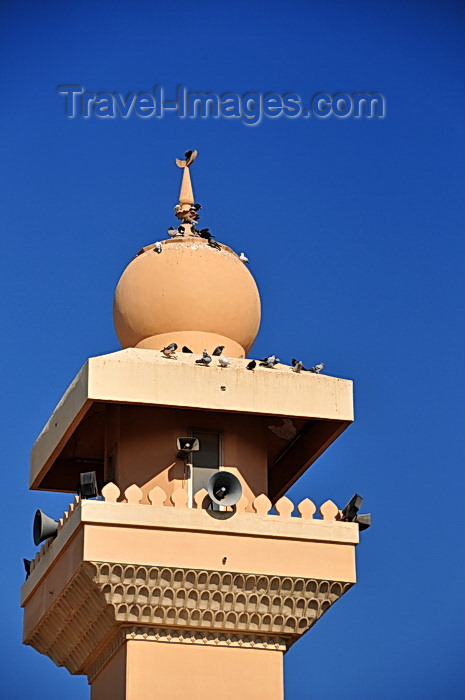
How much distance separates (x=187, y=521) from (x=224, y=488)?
67cm

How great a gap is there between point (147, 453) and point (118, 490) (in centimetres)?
128

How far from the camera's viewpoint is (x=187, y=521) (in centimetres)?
2427

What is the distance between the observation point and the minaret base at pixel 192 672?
78.9 feet

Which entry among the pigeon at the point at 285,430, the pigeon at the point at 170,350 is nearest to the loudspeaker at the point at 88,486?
the pigeon at the point at 170,350

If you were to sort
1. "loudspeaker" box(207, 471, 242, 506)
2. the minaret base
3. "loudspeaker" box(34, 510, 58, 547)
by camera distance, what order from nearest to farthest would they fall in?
the minaret base < "loudspeaker" box(207, 471, 242, 506) < "loudspeaker" box(34, 510, 58, 547)

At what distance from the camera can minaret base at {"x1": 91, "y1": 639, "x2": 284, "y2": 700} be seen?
24.1 meters

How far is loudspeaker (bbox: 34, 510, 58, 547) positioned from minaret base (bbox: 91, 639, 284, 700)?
2066 millimetres

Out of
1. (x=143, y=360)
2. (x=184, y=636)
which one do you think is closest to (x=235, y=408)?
(x=143, y=360)

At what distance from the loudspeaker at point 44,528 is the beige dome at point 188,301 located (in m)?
2.71

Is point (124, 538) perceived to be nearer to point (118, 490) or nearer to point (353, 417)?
point (118, 490)

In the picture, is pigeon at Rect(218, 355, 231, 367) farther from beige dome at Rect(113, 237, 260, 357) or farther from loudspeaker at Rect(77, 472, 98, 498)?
loudspeaker at Rect(77, 472, 98, 498)

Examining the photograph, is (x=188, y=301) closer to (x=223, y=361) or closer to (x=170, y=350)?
(x=170, y=350)

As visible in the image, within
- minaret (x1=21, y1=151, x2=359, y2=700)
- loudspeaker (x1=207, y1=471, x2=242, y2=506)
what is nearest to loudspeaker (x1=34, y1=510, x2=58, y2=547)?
minaret (x1=21, y1=151, x2=359, y2=700)

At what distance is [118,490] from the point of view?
2434 cm
